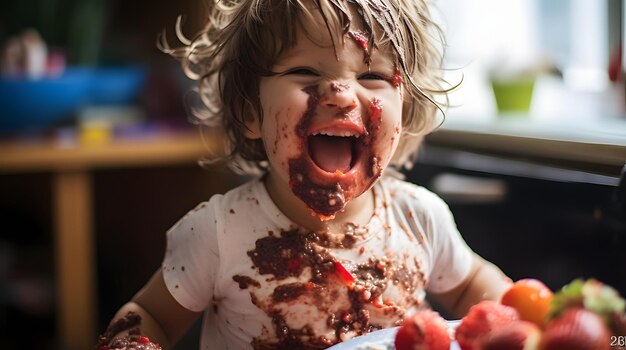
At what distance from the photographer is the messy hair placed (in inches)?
21.6

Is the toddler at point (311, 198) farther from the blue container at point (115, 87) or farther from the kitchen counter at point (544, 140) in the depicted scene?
the blue container at point (115, 87)

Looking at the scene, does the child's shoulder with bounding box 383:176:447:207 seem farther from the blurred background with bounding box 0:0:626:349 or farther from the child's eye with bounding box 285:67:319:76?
the blurred background with bounding box 0:0:626:349

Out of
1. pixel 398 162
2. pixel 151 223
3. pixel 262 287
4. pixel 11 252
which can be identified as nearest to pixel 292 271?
pixel 262 287

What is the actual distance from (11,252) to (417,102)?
3.97 feet

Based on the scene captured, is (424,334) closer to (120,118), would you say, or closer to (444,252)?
(444,252)

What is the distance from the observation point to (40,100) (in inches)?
56.7

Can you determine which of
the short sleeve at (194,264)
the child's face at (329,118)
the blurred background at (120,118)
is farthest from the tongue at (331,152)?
the blurred background at (120,118)

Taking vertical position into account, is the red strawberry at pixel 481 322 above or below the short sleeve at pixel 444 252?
above

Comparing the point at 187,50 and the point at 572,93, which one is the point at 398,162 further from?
the point at 572,93

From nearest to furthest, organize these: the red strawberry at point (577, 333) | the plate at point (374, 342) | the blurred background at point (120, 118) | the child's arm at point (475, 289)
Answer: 1. the red strawberry at point (577, 333)
2. the plate at point (374, 342)
3. the child's arm at point (475, 289)
4. the blurred background at point (120, 118)

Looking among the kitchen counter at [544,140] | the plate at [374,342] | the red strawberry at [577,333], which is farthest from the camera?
the kitchen counter at [544,140]

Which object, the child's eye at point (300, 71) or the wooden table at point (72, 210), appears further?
the wooden table at point (72, 210)

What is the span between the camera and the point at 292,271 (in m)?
0.58

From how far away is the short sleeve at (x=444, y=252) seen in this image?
659 mm
